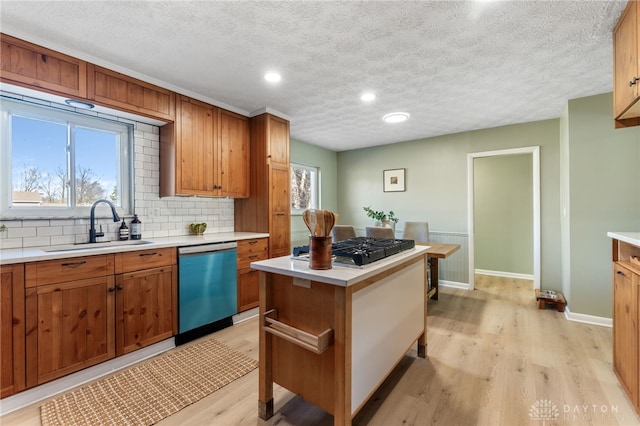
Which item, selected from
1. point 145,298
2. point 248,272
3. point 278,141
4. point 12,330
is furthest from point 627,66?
point 12,330

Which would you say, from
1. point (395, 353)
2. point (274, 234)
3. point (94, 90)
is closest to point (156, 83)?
point (94, 90)

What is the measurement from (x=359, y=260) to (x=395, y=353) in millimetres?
804

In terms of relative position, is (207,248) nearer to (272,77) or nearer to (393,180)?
(272,77)

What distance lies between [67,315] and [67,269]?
Answer: 31cm

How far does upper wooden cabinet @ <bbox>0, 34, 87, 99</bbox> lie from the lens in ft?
6.10

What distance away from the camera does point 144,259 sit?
7.51ft

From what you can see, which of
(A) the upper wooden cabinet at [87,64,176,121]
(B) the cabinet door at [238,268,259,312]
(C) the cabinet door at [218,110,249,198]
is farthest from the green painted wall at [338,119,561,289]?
(A) the upper wooden cabinet at [87,64,176,121]

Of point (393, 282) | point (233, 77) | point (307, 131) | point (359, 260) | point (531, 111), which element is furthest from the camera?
point (307, 131)

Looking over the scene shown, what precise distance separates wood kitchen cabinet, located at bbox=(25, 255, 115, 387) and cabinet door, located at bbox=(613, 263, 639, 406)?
11.2 ft

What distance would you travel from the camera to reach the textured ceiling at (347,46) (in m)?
1.68

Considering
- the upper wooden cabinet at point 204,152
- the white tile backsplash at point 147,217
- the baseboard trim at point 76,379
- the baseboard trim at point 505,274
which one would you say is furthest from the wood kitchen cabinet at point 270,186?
the baseboard trim at point 505,274

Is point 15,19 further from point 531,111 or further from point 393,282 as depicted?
point 531,111

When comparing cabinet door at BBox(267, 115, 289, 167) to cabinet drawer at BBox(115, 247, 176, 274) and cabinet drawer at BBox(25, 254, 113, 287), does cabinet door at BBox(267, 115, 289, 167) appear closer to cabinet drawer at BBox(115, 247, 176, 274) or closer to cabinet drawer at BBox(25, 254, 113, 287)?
cabinet drawer at BBox(115, 247, 176, 274)

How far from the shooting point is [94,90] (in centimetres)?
223
